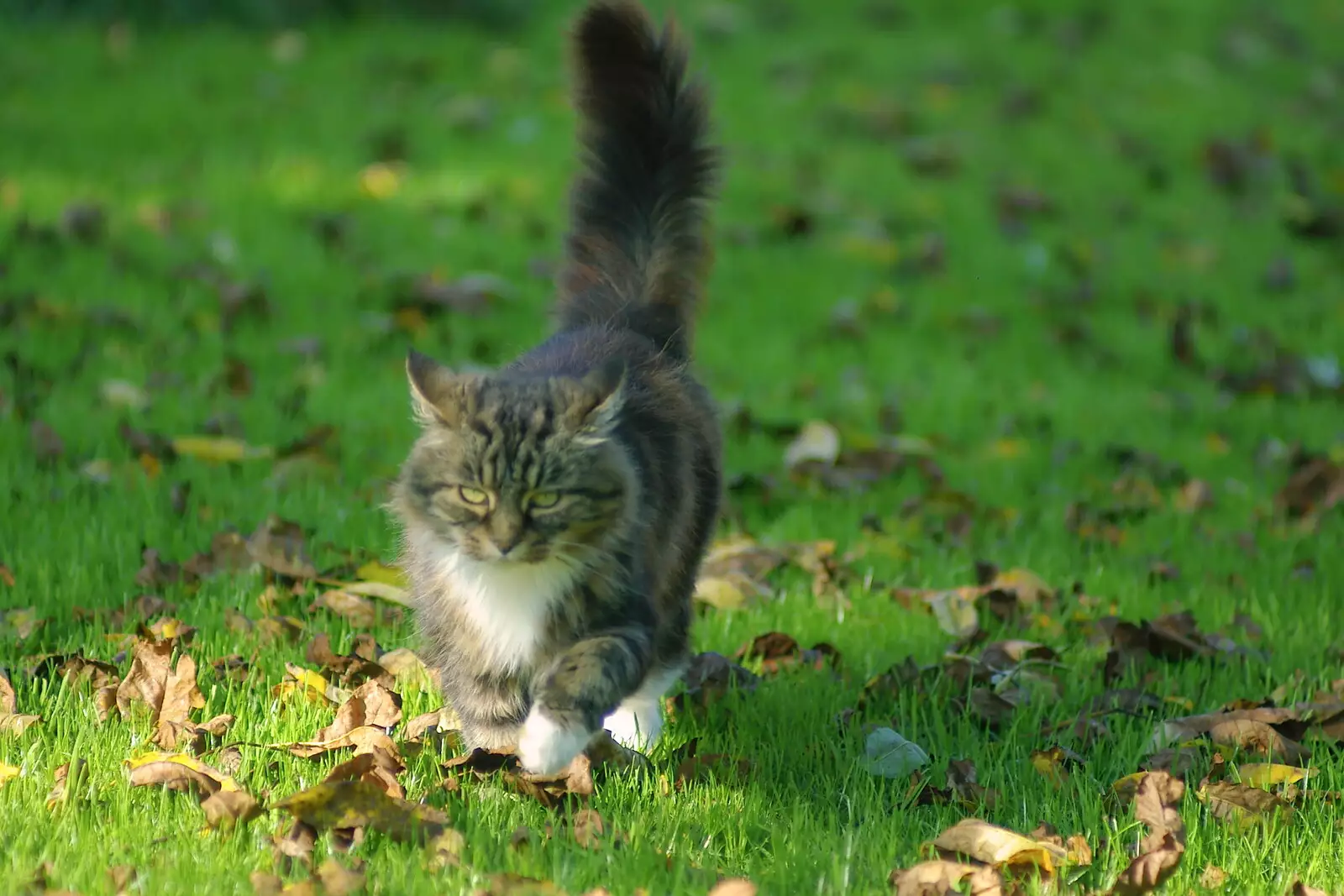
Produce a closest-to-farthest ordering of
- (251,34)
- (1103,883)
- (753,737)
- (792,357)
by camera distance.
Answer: (1103,883) < (753,737) < (792,357) < (251,34)

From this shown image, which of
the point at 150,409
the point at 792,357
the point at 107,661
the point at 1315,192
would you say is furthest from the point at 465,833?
the point at 1315,192

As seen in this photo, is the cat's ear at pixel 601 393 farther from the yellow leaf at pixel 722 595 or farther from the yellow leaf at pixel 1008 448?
the yellow leaf at pixel 1008 448

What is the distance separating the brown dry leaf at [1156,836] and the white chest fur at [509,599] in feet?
4.29

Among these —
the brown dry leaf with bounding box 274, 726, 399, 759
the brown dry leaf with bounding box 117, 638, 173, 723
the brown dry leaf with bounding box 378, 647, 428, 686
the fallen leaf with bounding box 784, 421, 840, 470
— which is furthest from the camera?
the fallen leaf with bounding box 784, 421, 840, 470

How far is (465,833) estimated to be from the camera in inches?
129

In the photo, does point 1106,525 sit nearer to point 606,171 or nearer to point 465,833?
point 606,171

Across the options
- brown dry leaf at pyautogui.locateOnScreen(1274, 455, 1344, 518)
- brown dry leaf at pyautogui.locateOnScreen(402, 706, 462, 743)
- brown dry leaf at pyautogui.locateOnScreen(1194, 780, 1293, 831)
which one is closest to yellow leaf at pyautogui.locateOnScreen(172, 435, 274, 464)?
brown dry leaf at pyautogui.locateOnScreen(402, 706, 462, 743)

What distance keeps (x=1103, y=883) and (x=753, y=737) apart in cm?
101

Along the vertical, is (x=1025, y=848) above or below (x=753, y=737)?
above

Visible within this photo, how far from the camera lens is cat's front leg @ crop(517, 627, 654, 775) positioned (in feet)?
10.8

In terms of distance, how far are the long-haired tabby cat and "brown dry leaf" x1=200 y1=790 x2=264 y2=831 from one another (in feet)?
1.86

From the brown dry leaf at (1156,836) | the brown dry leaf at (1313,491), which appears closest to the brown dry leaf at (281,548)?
the brown dry leaf at (1156,836)

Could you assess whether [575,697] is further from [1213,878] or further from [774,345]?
[774,345]

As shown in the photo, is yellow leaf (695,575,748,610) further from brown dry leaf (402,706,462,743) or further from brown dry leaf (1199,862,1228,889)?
brown dry leaf (1199,862,1228,889)
